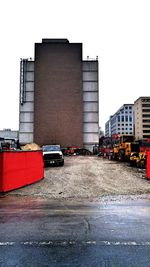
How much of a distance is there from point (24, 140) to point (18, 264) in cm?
6026

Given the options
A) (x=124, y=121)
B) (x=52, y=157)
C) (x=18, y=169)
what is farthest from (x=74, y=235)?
(x=124, y=121)

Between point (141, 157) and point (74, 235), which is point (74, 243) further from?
point (141, 157)

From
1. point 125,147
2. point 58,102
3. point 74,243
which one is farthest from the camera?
point 58,102

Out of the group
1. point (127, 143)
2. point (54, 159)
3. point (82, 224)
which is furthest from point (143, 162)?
point (82, 224)

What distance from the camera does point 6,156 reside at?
1062cm

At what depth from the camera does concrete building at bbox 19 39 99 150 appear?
6262 centimetres

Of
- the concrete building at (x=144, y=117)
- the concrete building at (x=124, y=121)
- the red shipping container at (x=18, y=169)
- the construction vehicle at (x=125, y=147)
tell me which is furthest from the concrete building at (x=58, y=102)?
the concrete building at (x=124, y=121)

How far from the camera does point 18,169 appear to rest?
38.0ft

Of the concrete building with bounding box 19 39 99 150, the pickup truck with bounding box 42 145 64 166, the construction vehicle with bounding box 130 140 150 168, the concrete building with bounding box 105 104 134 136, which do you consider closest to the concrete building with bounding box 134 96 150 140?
the concrete building with bounding box 105 104 134 136

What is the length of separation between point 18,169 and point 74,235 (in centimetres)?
691

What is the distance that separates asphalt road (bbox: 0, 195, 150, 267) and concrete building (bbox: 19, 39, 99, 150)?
179ft

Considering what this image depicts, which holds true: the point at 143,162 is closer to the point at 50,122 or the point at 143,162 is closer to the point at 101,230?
the point at 101,230

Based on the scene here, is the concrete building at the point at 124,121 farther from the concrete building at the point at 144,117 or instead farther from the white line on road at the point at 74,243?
the white line on road at the point at 74,243

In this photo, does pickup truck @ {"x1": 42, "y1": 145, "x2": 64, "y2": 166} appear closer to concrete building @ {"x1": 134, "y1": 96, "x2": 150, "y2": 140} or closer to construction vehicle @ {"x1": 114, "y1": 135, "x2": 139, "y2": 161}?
construction vehicle @ {"x1": 114, "y1": 135, "x2": 139, "y2": 161}
